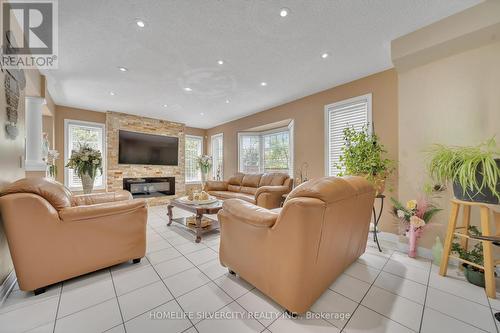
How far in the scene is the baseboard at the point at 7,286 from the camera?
4.98ft

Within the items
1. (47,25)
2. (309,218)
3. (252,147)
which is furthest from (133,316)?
(252,147)

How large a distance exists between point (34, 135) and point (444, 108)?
18.4 feet

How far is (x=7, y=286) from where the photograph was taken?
1.62 m

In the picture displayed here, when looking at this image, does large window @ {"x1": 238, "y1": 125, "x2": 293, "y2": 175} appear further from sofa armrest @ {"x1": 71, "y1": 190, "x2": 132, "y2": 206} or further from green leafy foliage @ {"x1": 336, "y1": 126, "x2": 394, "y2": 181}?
sofa armrest @ {"x1": 71, "y1": 190, "x2": 132, "y2": 206}

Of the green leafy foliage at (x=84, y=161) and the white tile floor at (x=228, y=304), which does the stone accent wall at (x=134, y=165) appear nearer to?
the green leafy foliage at (x=84, y=161)

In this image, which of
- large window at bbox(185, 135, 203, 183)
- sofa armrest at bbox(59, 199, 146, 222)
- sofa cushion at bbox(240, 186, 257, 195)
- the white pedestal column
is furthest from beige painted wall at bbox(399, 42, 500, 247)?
large window at bbox(185, 135, 203, 183)

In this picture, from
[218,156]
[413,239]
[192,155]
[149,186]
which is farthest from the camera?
[192,155]

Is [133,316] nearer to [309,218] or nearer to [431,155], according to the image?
[309,218]

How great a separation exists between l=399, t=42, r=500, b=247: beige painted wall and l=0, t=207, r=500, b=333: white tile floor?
90 centimetres

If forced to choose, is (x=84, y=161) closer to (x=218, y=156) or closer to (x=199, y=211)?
(x=199, y=211)

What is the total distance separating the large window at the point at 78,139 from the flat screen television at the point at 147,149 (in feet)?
1.64

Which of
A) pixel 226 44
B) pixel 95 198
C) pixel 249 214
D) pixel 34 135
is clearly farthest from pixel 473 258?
pixel 34 135

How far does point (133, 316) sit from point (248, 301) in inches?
33.2

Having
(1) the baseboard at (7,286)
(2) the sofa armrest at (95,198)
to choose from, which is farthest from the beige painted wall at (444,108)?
(1) the baseboard at (7,286)
